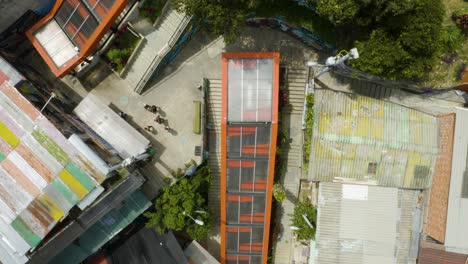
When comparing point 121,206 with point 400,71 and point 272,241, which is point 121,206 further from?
point 400,71

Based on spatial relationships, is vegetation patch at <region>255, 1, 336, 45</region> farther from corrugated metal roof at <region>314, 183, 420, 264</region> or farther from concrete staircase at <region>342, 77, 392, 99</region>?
corrugated metal roof at <region>314, 183, 420, 264</region>

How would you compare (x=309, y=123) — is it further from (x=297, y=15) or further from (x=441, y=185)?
(x=441, y=185)

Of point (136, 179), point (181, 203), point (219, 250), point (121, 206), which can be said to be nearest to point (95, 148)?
point (136, 179)

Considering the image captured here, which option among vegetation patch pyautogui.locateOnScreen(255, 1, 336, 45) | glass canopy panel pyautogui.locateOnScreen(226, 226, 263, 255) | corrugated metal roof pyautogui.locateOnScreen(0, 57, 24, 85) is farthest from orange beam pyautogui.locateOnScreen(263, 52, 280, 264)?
corrugated metal roof pyautogui.locateOnScreen(0, 57, 24, 85)

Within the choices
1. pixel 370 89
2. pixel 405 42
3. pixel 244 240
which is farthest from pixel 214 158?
pixel 405 42

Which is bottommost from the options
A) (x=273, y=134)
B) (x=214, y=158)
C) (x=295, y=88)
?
(x=214, y=158)

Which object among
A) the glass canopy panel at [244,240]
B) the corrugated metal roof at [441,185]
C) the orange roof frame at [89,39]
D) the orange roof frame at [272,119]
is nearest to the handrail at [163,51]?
the orange roof frame at [272,119]
